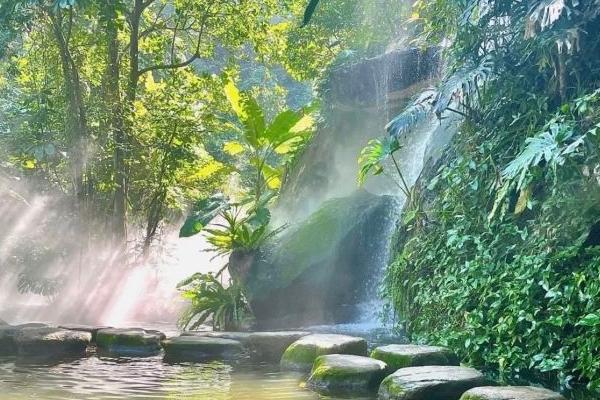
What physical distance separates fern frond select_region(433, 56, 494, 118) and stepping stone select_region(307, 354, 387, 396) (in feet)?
10.4

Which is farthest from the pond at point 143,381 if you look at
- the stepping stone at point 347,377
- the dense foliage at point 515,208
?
the dense foliage at point 515,208

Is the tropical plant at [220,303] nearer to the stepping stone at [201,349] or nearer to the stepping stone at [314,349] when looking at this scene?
the stepping stone at [201,349]

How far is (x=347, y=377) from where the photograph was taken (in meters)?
Answer: 5.59

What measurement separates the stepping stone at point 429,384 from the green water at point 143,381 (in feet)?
1.95

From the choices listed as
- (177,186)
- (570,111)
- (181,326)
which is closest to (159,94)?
(177,186)

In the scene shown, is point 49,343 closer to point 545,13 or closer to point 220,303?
point 220,303

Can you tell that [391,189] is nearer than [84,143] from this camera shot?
No

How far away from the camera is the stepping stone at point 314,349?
6.56m

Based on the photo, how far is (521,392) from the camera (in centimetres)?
455

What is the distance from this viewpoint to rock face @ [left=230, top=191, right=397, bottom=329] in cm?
1059

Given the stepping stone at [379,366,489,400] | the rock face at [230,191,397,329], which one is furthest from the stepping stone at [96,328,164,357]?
the stepping stone at [379,366,489,400]

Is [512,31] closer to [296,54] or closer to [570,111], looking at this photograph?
[570,111]

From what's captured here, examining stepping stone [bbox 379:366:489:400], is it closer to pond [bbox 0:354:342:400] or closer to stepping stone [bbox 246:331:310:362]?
pond [bbox 0:354:342:400]

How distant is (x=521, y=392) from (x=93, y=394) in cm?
305
